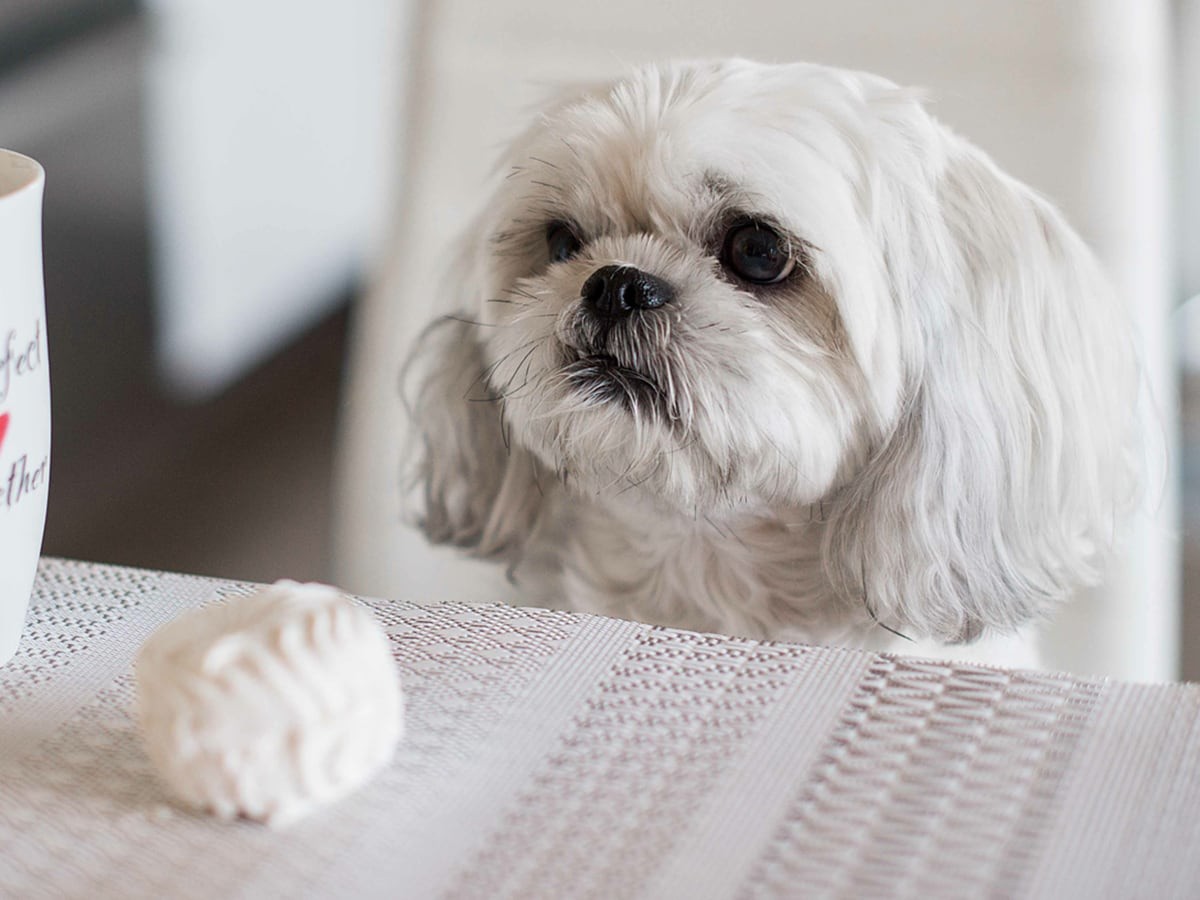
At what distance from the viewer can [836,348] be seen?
0.86 metres

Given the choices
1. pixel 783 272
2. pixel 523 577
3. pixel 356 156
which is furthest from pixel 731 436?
pixel 356 156

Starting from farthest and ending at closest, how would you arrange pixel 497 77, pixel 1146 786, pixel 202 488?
pixel 202 488
pixel 497 77
pixel 1146 786

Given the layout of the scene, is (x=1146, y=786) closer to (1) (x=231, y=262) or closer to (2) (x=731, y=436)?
A: (2) (x=731, y=436)

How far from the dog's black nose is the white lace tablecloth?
0.32 metres

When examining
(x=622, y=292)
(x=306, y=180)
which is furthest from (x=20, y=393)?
(x=306, y=180)

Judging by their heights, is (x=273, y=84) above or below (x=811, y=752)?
below

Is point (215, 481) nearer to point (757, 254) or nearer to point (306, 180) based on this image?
point (306, 180)

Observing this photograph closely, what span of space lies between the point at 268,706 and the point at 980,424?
0.57 meters

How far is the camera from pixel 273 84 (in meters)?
2.50

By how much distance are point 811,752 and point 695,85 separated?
53 centimetres

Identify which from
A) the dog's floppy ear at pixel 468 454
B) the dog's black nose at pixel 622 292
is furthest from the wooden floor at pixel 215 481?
the dog's black nose at pixel 622 292

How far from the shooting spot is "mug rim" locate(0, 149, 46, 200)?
53 centimetres

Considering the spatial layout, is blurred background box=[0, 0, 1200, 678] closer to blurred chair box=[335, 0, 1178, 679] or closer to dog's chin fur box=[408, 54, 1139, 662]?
blurred chair box=[335, 0, 1178, 679]

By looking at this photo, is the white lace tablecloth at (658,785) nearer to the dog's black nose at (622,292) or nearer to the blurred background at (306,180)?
the dog's black nose at (622,292)
